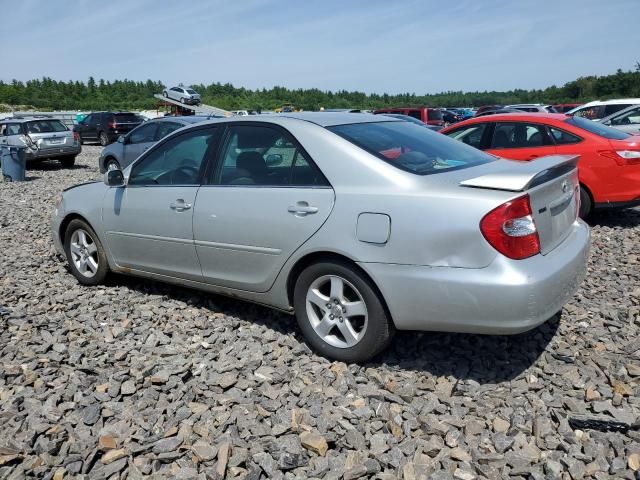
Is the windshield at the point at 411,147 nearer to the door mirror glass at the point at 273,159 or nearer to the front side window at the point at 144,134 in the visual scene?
the door mirror glass at the point at 273,159

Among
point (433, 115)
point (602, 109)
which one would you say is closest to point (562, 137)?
point (602, 109)

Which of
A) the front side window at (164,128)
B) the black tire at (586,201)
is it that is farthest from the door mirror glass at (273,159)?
the front side window at (164,128)

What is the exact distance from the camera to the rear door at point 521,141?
7594mm

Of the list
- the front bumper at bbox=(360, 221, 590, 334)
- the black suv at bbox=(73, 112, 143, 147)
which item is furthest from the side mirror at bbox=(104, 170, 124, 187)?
the black suv at bbox=(73, 112, 143, 147)

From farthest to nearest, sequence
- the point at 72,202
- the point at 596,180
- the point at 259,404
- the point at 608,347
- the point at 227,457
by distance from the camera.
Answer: the point at 596,180 < the point at 72,202 < the point at 608,347 < the point at 259,404 < the point at 227,457

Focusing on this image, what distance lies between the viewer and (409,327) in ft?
10.6

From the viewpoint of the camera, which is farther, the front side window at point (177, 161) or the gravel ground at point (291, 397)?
the front side window at point (177, 161)

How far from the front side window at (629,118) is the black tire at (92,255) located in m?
13.8

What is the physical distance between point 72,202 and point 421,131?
3230mm

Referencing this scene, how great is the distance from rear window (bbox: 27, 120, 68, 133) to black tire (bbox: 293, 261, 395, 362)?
51.9ft

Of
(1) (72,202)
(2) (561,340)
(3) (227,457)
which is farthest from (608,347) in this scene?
(1) (72,202)

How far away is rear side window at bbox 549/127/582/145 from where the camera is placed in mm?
7325

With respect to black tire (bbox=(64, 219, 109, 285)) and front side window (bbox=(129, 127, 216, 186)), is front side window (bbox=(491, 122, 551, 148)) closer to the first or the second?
front side window (bbox=(129, 127, 216, 186))

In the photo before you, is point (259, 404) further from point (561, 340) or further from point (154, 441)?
point (561, 340)
